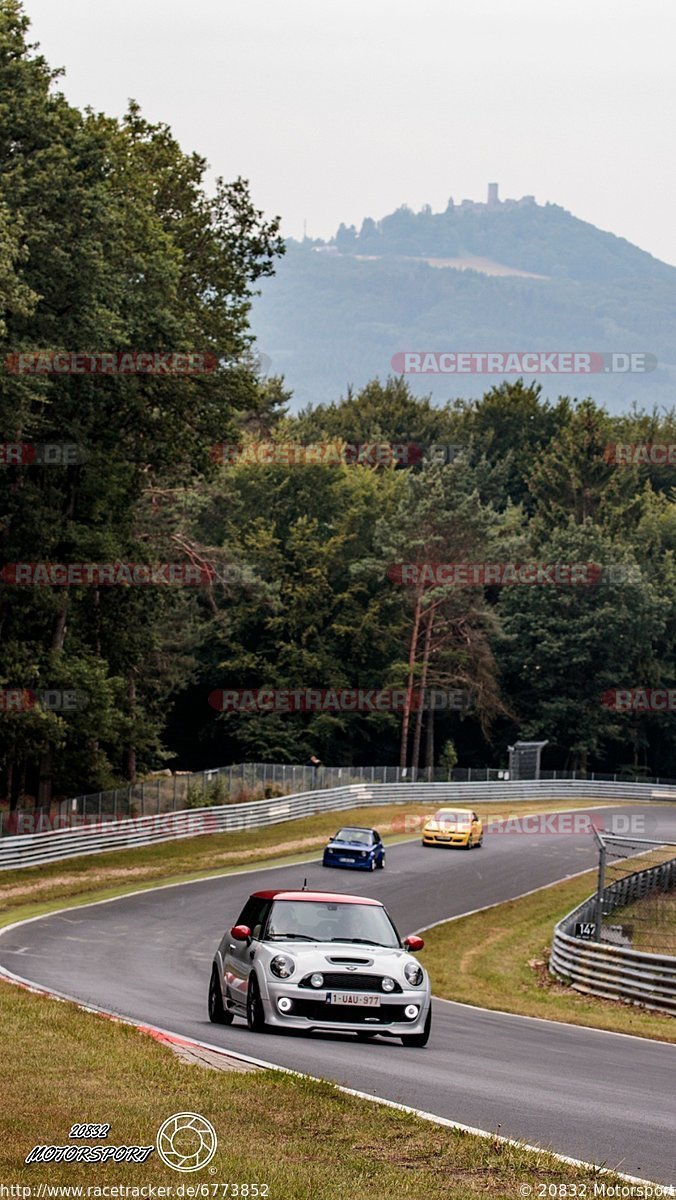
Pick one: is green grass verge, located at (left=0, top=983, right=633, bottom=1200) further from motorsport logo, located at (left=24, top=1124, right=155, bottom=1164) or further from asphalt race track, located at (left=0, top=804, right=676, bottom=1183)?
asphalt race track, located at (left=0, top=804, right=676, bottom=1183)

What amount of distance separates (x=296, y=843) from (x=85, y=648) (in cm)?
1042

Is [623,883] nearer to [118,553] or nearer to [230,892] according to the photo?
[230,892]

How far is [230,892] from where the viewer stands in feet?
126

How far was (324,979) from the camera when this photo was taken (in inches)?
587

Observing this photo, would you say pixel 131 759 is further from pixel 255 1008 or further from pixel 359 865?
pixel 255 1008

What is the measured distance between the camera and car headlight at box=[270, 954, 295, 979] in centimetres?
1495

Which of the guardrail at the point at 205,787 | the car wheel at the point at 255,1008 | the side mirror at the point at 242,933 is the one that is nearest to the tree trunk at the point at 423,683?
the guardrail at the point at 205,787

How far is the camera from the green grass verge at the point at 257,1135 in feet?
25.8

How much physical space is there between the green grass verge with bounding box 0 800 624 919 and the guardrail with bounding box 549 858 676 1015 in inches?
497

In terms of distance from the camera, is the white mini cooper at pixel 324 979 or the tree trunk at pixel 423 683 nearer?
the white mini cooper at pixel 324 979

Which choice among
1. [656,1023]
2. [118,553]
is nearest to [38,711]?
[118,553]
